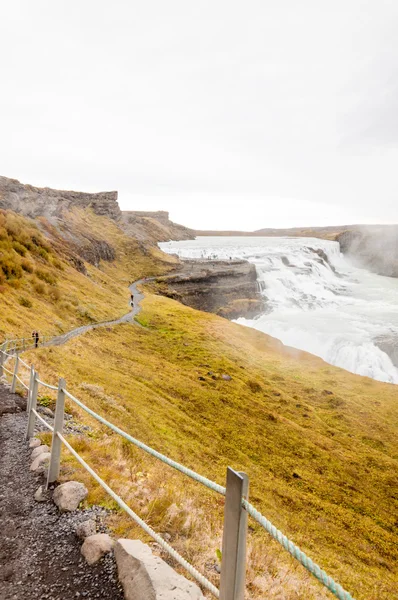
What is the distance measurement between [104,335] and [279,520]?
2906cm

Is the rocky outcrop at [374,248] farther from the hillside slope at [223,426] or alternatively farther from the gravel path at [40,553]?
the gravel path at [40,553]

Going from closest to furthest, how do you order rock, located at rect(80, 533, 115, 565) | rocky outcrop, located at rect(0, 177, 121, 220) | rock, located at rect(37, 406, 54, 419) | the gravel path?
the gravel path → rock, located at rect(80, 533, 115, 565) → rock, located at rect(37, 406, 54, 419) → rocky outcrop, located at rect(0, 177, 121, 220)

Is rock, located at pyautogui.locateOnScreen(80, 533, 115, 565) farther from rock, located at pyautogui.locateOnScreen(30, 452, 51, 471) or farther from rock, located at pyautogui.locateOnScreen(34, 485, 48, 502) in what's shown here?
rock, located at pyautogui.locateOnScreen(30, 452, 51, 471)

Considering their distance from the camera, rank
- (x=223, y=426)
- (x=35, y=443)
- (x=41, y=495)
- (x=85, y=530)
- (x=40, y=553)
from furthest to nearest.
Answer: (x=223, y=426) < (x=35, y=443) < (x=41, y=495) < (x=85, y=530) < (x=40, y=553)

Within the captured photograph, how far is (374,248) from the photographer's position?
172000 mm

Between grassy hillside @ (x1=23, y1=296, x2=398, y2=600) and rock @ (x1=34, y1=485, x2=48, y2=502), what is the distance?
728mm

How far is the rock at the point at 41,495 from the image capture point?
6.27 metres

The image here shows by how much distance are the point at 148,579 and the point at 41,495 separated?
3347 mm

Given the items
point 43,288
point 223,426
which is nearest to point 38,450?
point 223,426

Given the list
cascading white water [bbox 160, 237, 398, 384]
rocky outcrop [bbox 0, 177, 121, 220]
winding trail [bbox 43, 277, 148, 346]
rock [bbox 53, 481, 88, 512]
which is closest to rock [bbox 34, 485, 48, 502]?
rock [bbox 53, 481, 88, 512]

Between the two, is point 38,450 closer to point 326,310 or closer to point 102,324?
point 102,324

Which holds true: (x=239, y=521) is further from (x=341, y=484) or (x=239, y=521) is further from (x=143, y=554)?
(x=341, y=484)

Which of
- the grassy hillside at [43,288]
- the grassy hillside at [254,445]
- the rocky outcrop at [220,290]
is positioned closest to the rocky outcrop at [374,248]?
the rocky outcrop at [220,290]

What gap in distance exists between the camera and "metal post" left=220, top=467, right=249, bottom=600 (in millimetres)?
2709
